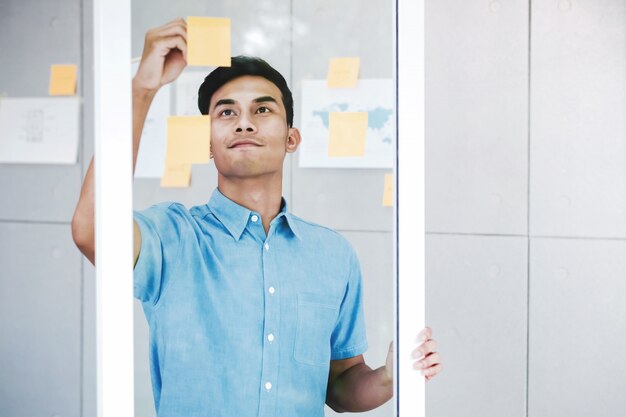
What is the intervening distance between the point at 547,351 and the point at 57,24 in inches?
98.4

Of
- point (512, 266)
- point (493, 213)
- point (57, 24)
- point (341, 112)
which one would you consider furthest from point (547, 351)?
point (57, 24)

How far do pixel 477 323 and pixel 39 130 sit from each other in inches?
83.1

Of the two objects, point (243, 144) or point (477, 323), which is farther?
point (477, 323)

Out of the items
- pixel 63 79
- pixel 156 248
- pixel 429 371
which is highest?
pixel 63 79

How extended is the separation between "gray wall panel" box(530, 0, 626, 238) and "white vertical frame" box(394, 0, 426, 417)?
1368 millimetres

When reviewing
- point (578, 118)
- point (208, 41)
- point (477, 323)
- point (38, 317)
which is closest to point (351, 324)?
point (208, 41)

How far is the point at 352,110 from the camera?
47.5 inches

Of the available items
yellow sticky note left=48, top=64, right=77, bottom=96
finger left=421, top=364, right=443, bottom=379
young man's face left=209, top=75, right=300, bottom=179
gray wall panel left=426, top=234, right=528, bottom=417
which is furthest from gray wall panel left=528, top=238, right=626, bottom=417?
yellow sticky note left=48, top=64, right=77, bottom=96

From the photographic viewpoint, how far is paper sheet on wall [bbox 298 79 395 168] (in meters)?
1.20

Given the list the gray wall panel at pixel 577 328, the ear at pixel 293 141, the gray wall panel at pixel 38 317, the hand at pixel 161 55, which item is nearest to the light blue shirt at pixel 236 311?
the ear at pixel 293 141

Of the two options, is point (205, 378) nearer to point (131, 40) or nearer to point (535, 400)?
point (131, 40)

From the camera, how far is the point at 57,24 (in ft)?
8.68

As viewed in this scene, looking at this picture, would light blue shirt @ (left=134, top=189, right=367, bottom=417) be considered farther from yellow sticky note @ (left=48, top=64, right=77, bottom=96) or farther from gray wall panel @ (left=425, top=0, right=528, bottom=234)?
yellow sticky note @ (left=48, top=64, right=77, bottom=96)

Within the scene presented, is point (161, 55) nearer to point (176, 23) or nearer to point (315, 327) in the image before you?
point (176, 23)
